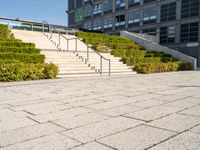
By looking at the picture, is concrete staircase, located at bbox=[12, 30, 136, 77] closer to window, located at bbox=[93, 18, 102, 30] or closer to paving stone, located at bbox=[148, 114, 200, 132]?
paving stone, located at bbox=[148, 114, 200, 132]

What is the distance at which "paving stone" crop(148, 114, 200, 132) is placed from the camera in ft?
15.5

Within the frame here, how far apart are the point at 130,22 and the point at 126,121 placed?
141 feet

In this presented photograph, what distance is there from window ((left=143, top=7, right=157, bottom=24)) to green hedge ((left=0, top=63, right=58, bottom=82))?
3173 cm

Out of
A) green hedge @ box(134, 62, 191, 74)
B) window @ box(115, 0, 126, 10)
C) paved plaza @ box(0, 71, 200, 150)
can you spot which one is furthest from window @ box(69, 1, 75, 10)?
paved plaza @ box(0, 71, 200, 150)

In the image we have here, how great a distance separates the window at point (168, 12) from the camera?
130ft

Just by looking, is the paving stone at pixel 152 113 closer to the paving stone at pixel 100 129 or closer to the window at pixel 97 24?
the paving stone at pixel 100 129

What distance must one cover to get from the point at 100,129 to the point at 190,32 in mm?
35660

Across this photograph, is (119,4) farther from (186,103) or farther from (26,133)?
(26,133)

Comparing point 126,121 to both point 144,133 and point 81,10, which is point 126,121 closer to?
point 144,133

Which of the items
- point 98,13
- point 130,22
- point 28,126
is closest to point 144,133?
point 28,126

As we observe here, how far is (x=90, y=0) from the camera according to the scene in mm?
55500

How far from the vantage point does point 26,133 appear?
4.40 m

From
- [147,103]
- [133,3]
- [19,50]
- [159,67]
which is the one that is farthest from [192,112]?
[133,3]

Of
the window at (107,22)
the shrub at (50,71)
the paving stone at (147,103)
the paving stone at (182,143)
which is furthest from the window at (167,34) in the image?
the paving stone at (182,143)
